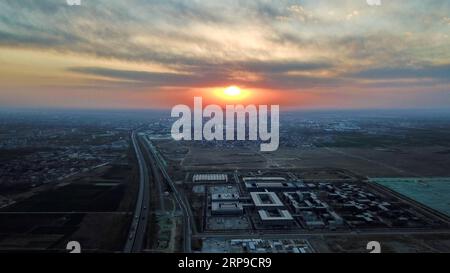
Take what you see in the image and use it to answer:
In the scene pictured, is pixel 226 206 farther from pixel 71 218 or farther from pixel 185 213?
pixel 71 218

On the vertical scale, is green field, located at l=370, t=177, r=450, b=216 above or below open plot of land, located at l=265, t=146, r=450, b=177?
below

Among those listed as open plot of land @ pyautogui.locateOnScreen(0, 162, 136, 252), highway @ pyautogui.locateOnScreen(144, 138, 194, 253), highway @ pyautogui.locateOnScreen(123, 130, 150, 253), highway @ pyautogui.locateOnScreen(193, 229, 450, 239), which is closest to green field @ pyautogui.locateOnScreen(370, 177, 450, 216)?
highway @ pyautogui.locateOnScreen(193, 229, 450, 239)

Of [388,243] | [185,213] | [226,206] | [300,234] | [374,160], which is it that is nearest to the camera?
[388,243]

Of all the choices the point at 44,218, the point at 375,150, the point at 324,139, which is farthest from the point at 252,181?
the point at 324,139

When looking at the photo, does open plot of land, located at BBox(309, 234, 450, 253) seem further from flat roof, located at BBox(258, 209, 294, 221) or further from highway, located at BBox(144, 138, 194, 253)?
highway, located at BBox(144, 138, 194, 253)

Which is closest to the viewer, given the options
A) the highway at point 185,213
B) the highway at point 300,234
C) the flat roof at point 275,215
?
the highway at point 185,213

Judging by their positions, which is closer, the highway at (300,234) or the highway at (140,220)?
the highway at (140,220)

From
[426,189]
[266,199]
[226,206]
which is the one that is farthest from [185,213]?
[426,189]

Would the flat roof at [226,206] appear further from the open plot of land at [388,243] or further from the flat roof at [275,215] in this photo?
the open plot of land at [388,243]

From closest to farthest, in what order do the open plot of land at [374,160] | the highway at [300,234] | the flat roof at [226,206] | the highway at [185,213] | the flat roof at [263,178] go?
the highway at [185,213] → the highway at [300,234] → the flat roof at [226,206] → the flat roof at [263,178] → the open plot of land at [374,160]

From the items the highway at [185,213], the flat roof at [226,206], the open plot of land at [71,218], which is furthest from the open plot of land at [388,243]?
the open plot of land at [71,218]

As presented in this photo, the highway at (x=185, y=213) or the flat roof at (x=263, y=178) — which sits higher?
the flat roof at (x=263, y=178)
